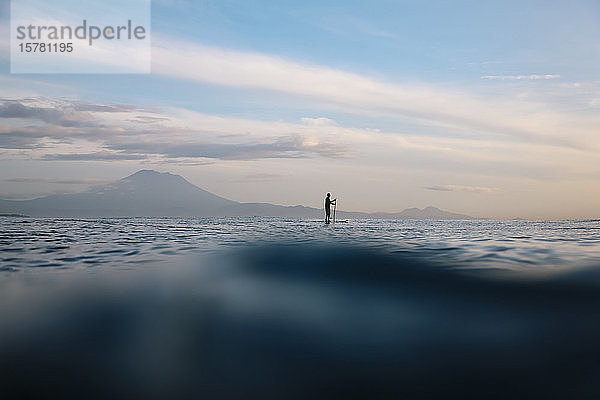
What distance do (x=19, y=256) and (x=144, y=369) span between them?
13964 mm

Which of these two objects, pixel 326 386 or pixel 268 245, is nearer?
pixel 326 386

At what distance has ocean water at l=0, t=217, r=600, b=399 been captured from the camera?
554 centimetres

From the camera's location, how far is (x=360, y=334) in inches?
292

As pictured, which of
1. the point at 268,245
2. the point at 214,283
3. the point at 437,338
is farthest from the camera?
the point at 268,245

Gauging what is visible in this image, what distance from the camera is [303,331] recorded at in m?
7.61

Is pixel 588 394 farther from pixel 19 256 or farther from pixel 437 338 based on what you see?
pixel 19 256

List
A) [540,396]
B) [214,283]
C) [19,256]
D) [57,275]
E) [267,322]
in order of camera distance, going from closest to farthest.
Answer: [540,396]
[267,322]
[214,283]
[57,275]
[19,256]

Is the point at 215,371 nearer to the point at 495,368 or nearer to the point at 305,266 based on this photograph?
the point at 495,368

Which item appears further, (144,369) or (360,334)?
(360,334)

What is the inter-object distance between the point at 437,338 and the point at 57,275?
1118 centimetres

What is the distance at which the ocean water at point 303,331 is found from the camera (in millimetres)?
5535

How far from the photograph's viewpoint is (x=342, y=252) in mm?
16875

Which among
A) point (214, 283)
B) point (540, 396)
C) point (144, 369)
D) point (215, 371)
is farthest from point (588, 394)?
point (214, 283)

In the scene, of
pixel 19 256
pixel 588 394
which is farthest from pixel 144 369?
pixel 19 256
